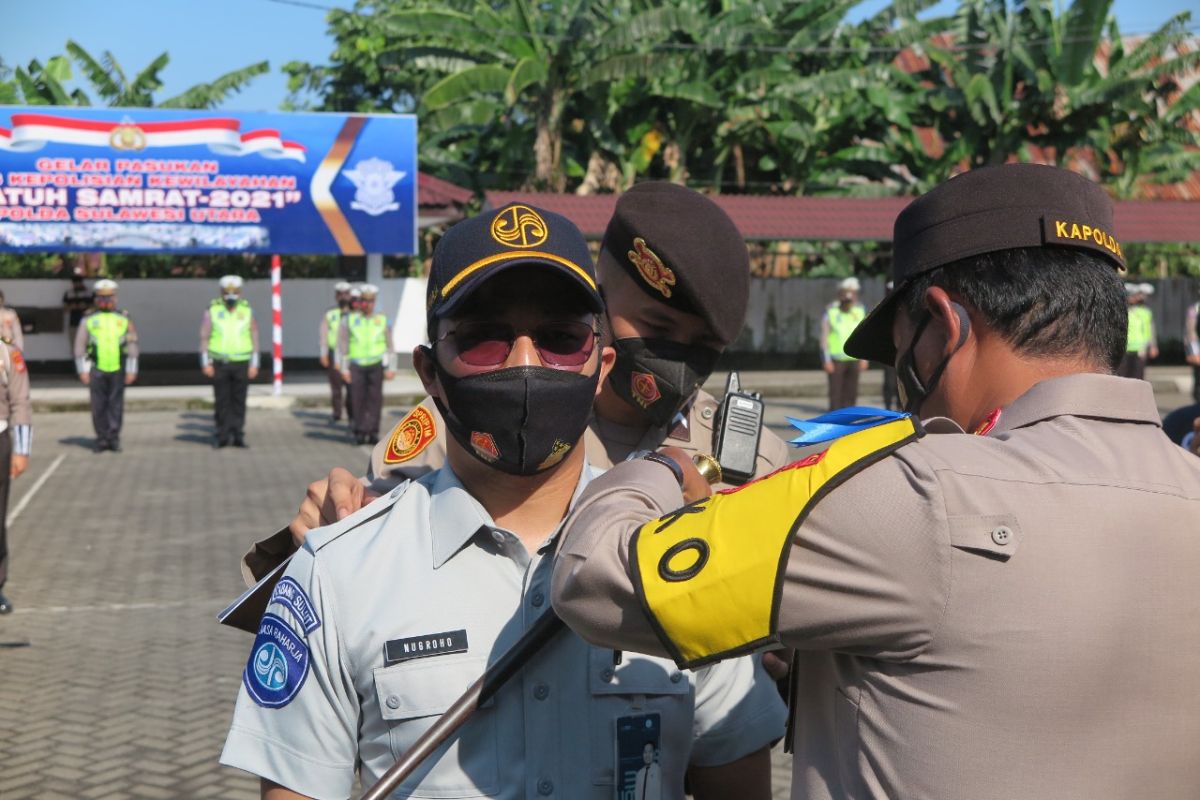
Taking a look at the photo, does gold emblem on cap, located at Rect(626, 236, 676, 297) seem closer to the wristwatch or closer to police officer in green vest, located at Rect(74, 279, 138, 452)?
the wristwatch

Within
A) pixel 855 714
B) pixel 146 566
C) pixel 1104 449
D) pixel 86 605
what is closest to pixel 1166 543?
pixel 1104 449

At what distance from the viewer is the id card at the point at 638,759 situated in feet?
6.82

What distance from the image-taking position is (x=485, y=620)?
6.92 ft

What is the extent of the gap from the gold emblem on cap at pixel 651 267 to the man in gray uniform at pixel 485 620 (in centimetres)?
80

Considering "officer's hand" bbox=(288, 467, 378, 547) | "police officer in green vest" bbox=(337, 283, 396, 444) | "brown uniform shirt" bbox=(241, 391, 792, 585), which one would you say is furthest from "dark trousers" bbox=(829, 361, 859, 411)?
"officer's hand" bbox=(288, 467, 378, 547)

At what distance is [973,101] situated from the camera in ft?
85.4

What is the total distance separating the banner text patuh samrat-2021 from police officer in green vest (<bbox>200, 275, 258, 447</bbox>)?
4166 millimetres

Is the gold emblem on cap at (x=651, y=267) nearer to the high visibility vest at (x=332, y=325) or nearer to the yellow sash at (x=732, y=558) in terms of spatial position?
the yellow sash at (x=732, y=558)

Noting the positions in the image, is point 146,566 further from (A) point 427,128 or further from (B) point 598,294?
(A) point 427,128

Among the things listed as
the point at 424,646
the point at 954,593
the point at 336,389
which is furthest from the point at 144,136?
the point at 954,593

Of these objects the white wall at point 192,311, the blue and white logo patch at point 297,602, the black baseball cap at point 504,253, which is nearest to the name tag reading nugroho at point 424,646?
the blue and white logo patch at point 297,602

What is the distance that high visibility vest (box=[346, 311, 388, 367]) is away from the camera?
56.4 ft

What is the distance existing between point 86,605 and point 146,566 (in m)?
1.15

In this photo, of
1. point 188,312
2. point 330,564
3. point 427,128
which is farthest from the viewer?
point 427,128
